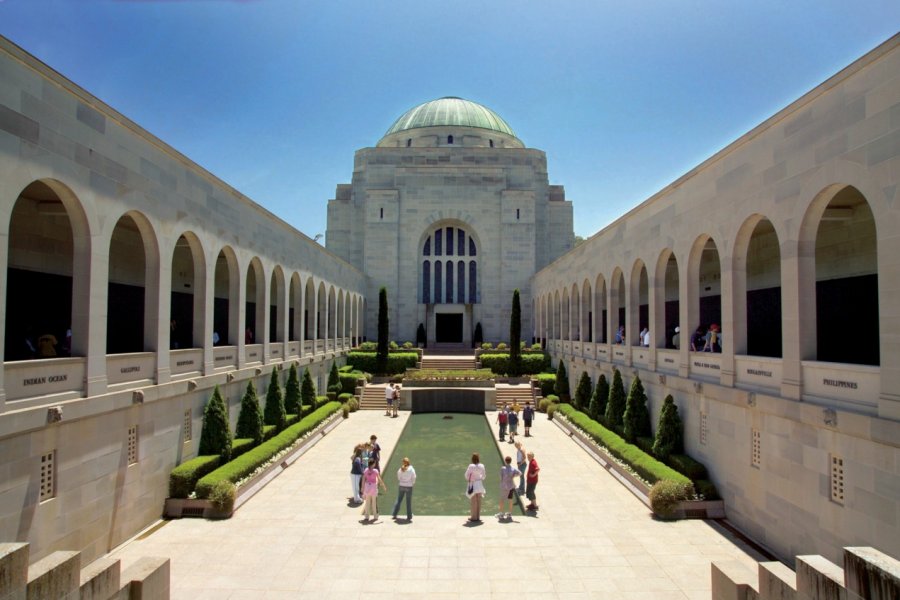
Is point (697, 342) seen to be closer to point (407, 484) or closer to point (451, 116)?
point (407, 484)

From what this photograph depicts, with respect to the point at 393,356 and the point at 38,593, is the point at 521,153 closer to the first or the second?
the point at 393,356

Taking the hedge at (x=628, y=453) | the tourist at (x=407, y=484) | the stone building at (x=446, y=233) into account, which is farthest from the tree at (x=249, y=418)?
the stone building at (x=446, y=233)

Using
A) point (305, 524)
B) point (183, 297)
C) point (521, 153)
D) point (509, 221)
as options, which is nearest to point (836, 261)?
point (305, 524)

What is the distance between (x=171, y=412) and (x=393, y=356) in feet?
74.4

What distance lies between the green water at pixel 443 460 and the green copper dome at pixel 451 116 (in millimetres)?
34780

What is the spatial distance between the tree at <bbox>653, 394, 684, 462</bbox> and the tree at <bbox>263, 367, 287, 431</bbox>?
12412 millimetres

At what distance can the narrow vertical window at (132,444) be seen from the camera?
1151 cm

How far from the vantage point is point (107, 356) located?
11.1m

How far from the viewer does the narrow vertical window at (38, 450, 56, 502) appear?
907 centimetres

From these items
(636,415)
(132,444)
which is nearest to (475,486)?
(636,415)

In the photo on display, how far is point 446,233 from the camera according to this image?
48.2 metres

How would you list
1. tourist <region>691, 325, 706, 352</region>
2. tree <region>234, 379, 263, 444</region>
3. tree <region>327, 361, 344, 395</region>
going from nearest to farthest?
tourist <region>691, 325, 706, 352</region>
tree <region>234, 379, 263, 444</region>
tree <region>327, 361, 344, 395</region>

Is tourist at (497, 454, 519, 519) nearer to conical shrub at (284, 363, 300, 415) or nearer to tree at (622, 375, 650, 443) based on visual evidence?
tree at (622, 375, 650, 443)

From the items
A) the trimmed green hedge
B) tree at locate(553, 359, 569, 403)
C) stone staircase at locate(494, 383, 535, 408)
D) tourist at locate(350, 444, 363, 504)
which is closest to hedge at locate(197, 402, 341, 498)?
the trimmed green hedge
